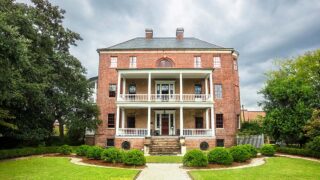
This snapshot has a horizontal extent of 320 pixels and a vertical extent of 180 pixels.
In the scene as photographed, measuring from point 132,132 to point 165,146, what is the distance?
4854 mm

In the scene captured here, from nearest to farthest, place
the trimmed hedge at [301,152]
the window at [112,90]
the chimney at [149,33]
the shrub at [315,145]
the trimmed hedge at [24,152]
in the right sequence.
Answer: the trimmed hedge at [24,152] → the shrub at [315,145] → the trimmed hedge at [301,152] → the window at [112,90] → the chimney at [149,33]

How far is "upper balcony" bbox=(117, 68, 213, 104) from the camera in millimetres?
27406

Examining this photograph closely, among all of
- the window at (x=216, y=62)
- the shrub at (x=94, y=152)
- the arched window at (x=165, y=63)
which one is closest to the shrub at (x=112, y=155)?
the shrub at (x=94, y=152)

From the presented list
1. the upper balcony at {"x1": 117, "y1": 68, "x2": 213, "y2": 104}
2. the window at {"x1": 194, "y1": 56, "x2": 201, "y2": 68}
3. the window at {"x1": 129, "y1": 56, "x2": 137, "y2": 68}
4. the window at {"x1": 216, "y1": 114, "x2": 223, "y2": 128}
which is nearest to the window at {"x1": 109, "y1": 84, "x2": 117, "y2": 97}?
the upper balcony at {"x1": 117, "y1": 68, "x2": 213, "y2": 104}

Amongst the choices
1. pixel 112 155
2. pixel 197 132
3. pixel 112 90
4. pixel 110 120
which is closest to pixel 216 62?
pixel 197 132

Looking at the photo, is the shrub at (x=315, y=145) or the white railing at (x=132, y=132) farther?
the white railing at (x=132, y=132)

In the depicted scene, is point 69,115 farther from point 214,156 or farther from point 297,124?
point 297,124

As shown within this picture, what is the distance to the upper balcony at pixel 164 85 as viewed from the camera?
27406 mm

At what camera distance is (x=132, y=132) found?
28.0 m

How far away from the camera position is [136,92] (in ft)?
99.1

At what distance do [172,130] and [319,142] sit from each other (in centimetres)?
1424

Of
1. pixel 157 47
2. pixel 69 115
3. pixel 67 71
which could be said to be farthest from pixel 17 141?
pixel 157 47

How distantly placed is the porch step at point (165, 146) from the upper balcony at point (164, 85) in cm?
384

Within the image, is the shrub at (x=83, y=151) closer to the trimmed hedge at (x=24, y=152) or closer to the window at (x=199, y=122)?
the trimmed hedge at (x=24, y=152)
